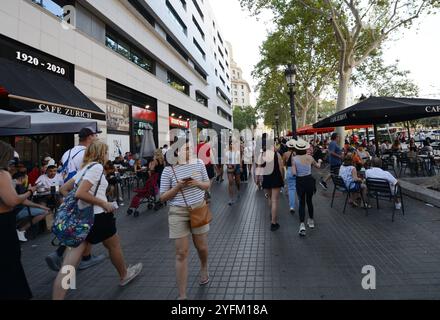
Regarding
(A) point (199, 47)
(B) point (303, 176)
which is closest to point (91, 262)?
(B) point (303, 176)

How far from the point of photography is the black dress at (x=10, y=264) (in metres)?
2.54

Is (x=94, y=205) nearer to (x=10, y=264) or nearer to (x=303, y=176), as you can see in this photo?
(x=10, y=264)

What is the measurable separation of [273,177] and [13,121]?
15.9 feet

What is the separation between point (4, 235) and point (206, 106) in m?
38.2

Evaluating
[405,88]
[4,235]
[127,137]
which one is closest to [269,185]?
Result: [4,235]

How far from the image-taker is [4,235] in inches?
100

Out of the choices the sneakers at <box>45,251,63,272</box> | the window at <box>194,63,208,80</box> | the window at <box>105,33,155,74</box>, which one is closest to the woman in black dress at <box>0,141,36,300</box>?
the sneakers at <box>45,251,63,272</box>

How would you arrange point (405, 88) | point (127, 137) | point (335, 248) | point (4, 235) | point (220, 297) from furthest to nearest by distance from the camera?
point (405, 88) → point (127, 137) → point (335, 248) → point (220, 297) → point (4, 235)

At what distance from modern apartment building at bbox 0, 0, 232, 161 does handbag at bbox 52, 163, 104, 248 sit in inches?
250

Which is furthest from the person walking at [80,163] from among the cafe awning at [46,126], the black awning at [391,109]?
the black awning at [391,109]

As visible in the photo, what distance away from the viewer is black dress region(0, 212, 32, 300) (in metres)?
2.54

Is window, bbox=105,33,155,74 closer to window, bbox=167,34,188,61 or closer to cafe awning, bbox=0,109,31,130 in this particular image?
window, bbox=167,34,188,61

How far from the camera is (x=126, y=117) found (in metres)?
17.0
